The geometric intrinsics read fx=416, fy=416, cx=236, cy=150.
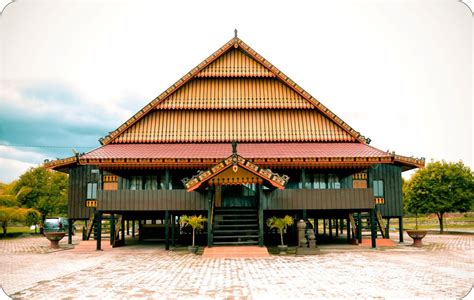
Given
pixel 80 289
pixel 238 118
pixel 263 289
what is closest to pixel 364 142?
pixel 238 118

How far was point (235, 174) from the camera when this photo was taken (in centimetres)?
1939

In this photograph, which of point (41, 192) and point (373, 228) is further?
point (41, 192)

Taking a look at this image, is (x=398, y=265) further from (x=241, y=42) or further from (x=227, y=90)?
(x=241, y=42)

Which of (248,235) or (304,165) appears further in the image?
(304,165)

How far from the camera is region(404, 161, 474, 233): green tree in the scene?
130ft

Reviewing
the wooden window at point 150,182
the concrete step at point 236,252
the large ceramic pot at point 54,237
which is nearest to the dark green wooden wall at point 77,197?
the large ceramic pot at point 54,237

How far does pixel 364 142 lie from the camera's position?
25.0m

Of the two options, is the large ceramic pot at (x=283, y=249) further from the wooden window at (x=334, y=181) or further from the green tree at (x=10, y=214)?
the green tree at (x=10, y=214)

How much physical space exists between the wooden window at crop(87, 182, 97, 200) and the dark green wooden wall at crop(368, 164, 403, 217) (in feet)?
60.6

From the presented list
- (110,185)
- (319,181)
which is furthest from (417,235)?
(110,185)

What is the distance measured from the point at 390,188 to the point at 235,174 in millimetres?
12909

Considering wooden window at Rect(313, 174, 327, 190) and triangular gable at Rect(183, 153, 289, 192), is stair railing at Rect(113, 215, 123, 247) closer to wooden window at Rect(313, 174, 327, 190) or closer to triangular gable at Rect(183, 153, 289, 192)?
triangular gable at Rect(183, 153, 289, 192)

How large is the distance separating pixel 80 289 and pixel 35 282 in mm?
2241

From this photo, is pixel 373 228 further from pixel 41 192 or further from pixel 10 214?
pixel 41 192
